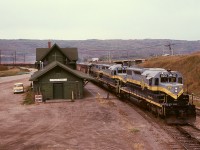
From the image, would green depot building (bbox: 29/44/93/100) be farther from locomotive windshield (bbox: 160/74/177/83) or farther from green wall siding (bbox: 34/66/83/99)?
locomotive windshield (bbox: 160/74/177/83)

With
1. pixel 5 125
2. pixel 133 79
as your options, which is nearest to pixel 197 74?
pixel 133 79

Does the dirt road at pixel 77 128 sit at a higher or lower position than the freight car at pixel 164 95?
lower

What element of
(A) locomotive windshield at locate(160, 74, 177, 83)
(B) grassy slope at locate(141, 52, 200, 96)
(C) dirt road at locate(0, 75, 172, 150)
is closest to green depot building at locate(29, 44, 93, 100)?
(C) dirt road at locate(0, 75, 172, 150)

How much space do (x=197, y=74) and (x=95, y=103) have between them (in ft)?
73.5

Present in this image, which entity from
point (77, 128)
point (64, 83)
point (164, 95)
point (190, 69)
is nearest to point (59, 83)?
point (64, 83)

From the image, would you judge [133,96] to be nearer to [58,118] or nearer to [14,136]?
[58,118]

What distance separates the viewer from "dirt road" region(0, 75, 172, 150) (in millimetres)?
19984

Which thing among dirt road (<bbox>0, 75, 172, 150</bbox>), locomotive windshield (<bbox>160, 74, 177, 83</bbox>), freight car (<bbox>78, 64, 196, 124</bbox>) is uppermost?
locomotive windshield (<bbox>160, 74, 177, 83</bbox>)

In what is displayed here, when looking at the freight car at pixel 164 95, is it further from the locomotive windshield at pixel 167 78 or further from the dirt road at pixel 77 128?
the dirt road at pixel 77 128

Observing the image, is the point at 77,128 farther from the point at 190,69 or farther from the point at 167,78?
the point at 190,69

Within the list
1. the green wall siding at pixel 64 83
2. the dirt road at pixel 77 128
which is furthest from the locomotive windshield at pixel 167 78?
the green wall siding at pixel 64 83

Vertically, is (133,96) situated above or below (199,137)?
above

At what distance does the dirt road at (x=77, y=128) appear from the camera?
787 inches

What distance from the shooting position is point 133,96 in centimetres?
3425
